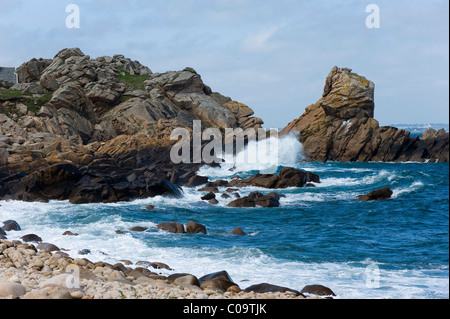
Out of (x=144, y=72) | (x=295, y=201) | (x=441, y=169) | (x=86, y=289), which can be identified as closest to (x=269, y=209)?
(x=295, y=201)

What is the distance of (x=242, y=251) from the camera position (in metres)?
16.4

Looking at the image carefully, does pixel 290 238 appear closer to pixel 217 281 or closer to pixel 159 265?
pixel 159 265

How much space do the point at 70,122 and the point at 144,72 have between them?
2698cm

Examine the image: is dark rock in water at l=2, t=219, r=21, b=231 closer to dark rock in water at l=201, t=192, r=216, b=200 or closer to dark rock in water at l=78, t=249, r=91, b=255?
dark rock in water at l=78, t=249, r=91, b=255

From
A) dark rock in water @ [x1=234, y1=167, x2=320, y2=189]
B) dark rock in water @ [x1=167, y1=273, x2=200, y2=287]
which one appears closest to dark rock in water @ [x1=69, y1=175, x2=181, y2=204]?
dark rock in water @ [x1=234, y1=167, x2=320, y2=189]

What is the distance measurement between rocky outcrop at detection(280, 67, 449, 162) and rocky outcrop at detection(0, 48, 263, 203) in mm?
10176

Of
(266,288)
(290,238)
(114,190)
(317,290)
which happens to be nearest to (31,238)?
(266,288)

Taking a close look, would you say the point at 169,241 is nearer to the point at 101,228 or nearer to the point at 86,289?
the point at 101,228

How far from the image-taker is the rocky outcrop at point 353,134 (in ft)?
192

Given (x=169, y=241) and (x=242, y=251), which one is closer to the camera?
(x=242, y=251)

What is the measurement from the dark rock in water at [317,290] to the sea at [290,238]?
1.06 ft

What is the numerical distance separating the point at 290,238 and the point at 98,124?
147 feet

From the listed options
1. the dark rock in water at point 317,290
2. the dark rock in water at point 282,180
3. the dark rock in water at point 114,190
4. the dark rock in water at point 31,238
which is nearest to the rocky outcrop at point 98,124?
the dark rock in water at point 114,190

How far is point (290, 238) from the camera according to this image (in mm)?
19609
